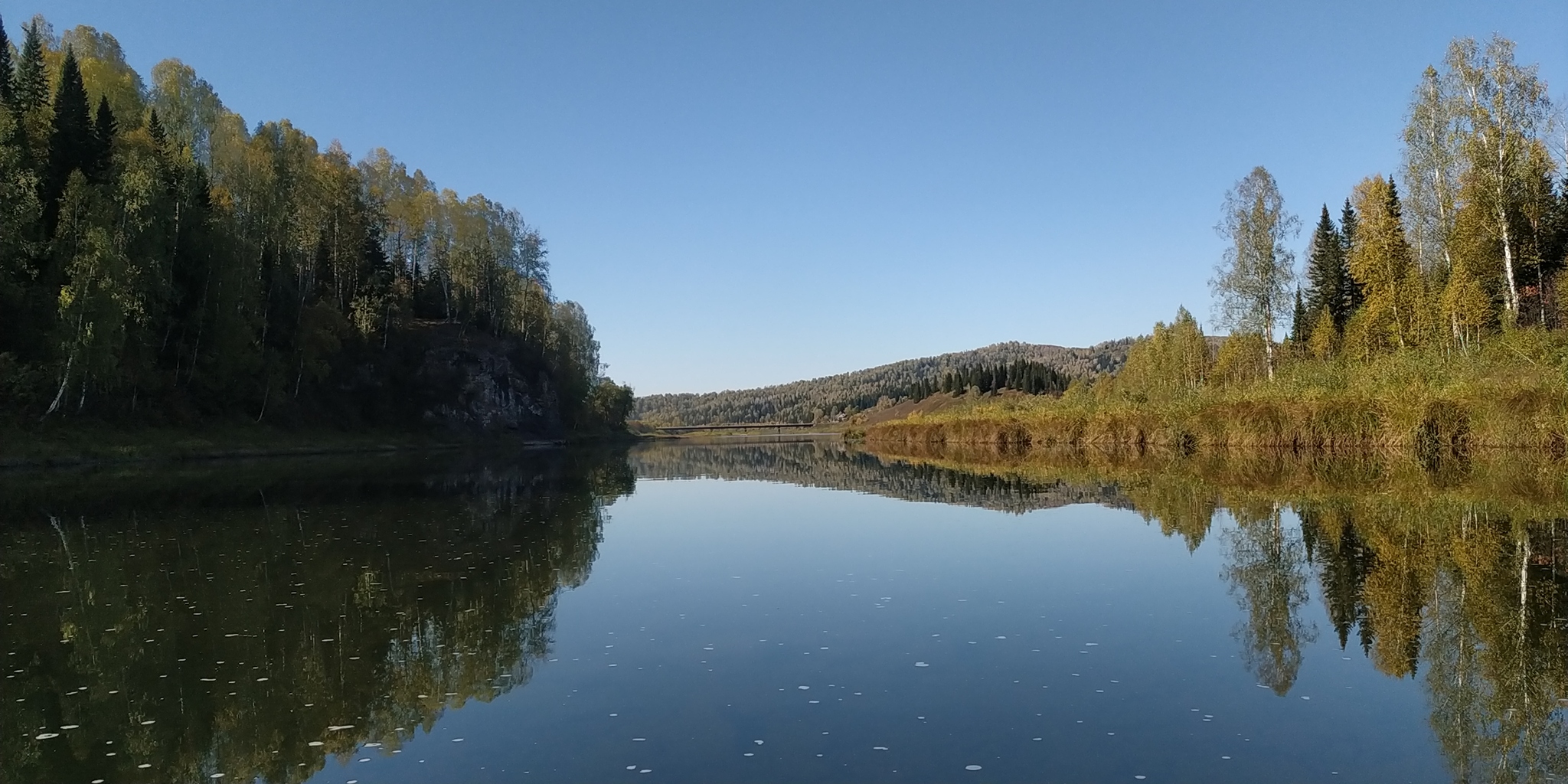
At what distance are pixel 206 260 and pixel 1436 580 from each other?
2085 inches

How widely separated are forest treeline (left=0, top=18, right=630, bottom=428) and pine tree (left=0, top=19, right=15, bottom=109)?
7.5 inches

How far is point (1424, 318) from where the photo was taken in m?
37.8

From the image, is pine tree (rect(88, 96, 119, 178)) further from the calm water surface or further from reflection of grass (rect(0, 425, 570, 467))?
the calm water surface

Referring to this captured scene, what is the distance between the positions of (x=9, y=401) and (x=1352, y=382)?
53.8m

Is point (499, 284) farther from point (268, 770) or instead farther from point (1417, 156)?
point (268, 770)

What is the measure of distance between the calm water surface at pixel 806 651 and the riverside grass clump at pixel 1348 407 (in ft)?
34.5

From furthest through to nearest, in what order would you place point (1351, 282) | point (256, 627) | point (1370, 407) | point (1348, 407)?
point (1351, 282)
point (1348, 407)
point (1370, 407)
point (256, 627)

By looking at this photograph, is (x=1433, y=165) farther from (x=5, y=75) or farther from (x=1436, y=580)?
(x=5, y=75)

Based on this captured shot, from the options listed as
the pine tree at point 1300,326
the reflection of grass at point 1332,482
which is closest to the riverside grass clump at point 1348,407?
the reflection of grass at point 1332,482

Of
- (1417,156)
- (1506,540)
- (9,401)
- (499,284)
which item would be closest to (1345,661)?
(1506,540)

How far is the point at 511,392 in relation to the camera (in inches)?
3071

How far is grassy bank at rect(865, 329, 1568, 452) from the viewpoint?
2408cm

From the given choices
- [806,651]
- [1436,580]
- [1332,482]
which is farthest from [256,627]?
[1332,482]

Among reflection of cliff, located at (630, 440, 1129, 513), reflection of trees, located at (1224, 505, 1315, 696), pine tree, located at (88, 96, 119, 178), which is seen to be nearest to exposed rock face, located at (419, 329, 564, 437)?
reflection of cliff, located at (630, 440, 1129, 513)
